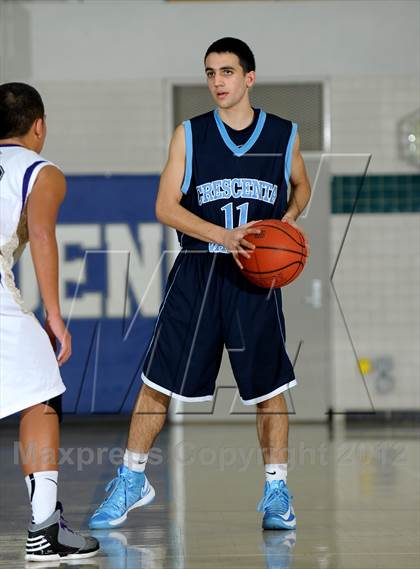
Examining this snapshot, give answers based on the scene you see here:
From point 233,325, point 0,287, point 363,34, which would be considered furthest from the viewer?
point 363,34

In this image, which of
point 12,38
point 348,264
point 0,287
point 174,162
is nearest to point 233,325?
point 174,162

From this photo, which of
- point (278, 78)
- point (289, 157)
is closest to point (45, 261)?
point (289, 157)

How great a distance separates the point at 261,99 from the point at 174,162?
402 cm

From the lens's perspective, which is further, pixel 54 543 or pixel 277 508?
pixel 277 508

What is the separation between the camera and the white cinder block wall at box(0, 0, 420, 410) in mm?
7605

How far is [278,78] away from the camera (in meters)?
7.65

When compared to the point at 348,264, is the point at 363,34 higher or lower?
higher

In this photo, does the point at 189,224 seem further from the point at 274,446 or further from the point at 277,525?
the point at 277,525

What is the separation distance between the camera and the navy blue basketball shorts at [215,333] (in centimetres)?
377

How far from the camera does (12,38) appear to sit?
25.2ft

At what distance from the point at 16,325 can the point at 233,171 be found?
102 cm

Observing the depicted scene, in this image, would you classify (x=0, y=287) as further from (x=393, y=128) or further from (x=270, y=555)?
(x=393, y=128)

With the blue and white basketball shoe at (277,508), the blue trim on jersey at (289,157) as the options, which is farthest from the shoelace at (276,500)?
the blue trim on jersey at (289,157)

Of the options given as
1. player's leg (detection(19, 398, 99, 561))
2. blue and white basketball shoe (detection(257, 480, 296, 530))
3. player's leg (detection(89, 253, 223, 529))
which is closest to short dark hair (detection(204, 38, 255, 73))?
player's leg (detection(89, 253, 223, 529))
